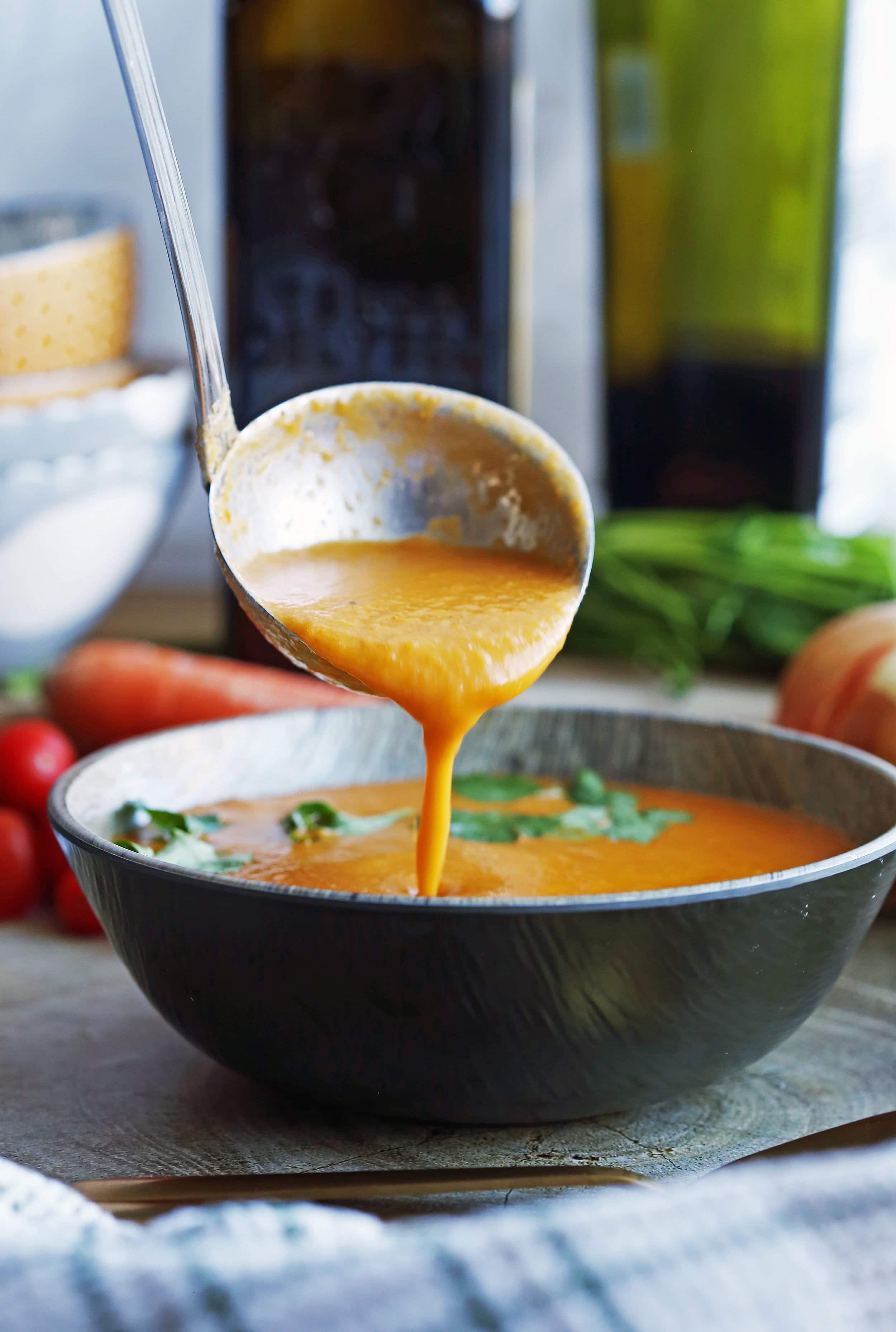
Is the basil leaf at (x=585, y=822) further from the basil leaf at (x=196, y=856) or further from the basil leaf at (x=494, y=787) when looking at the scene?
the basil leaf at (x=196, y=856)

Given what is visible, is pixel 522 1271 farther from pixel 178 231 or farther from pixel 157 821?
pixel 178 231

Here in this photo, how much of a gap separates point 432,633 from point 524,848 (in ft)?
0.60

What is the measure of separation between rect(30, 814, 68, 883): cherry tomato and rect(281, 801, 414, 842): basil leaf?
0.46 m

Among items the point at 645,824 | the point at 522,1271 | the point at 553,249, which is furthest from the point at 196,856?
the point at 553,249

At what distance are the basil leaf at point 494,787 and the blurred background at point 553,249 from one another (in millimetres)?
895

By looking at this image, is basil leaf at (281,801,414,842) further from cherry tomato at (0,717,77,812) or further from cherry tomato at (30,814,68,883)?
cherry tomato at (0,717,77,812)

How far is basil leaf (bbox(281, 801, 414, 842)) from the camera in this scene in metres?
1.22

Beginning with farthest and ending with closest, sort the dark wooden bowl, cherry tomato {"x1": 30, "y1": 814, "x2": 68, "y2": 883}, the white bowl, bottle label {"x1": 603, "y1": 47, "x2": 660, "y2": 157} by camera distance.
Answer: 1. bottle label {"x1": 603, "y1": 47, "x2": 660, "y2": 157}
2. the white bowl
3. cherry tomato {"x1": 30, "y1": 814, "x2": 68, "y2": 883}
4. the dark wooden bowl

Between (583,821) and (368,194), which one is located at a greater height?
(368,194)

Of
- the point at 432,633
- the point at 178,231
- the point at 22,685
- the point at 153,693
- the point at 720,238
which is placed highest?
the point at 178,231

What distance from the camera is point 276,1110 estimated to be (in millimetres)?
1074

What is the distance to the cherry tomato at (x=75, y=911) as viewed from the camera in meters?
1.51

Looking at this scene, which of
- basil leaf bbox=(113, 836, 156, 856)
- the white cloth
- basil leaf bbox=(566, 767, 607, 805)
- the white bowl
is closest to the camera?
the white cloth

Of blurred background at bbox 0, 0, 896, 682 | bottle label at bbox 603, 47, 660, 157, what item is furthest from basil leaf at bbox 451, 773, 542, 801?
bottle label at bbox 603, 47, 660, 157
